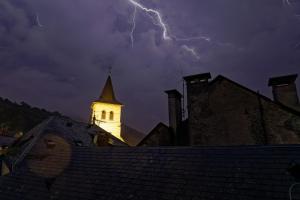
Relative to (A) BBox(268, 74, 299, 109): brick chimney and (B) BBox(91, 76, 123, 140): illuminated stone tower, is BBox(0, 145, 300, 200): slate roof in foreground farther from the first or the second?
(B) BBox(91, 76, 123, 140): illuminated stone tower

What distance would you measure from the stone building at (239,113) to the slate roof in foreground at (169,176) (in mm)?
3836

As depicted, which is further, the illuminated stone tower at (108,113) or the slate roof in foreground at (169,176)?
the illuminated stone tower at (108,113)

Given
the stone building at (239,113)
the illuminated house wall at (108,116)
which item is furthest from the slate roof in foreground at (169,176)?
the illuminated house wall at (108,116)

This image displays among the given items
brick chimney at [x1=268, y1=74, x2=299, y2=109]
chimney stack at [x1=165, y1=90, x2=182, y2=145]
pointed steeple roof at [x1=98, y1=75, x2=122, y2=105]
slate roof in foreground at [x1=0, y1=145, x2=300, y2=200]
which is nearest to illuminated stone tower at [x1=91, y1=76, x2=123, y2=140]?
pointed steeple roof at [x1=98, y1=75, x2=122, y2=105]

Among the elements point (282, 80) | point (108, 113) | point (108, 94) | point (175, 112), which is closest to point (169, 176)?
point (175, 112)

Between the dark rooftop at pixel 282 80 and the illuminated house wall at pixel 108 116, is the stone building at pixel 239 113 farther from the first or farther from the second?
the illuminated house wall at pixel 108 116

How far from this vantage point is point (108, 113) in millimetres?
34000

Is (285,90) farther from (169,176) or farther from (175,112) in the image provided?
(169,176)

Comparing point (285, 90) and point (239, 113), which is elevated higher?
point (285, 90)

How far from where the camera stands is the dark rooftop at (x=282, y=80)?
11.0 metres

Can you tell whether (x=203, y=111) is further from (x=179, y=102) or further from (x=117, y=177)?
(x=117, y=177)

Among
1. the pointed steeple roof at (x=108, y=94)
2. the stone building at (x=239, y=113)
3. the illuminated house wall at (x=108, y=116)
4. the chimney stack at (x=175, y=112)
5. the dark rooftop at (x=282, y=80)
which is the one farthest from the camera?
the pointed steeple roof at (x=108, y=94)

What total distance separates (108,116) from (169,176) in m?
28.1

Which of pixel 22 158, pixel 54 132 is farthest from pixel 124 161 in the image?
pixel 54 132
